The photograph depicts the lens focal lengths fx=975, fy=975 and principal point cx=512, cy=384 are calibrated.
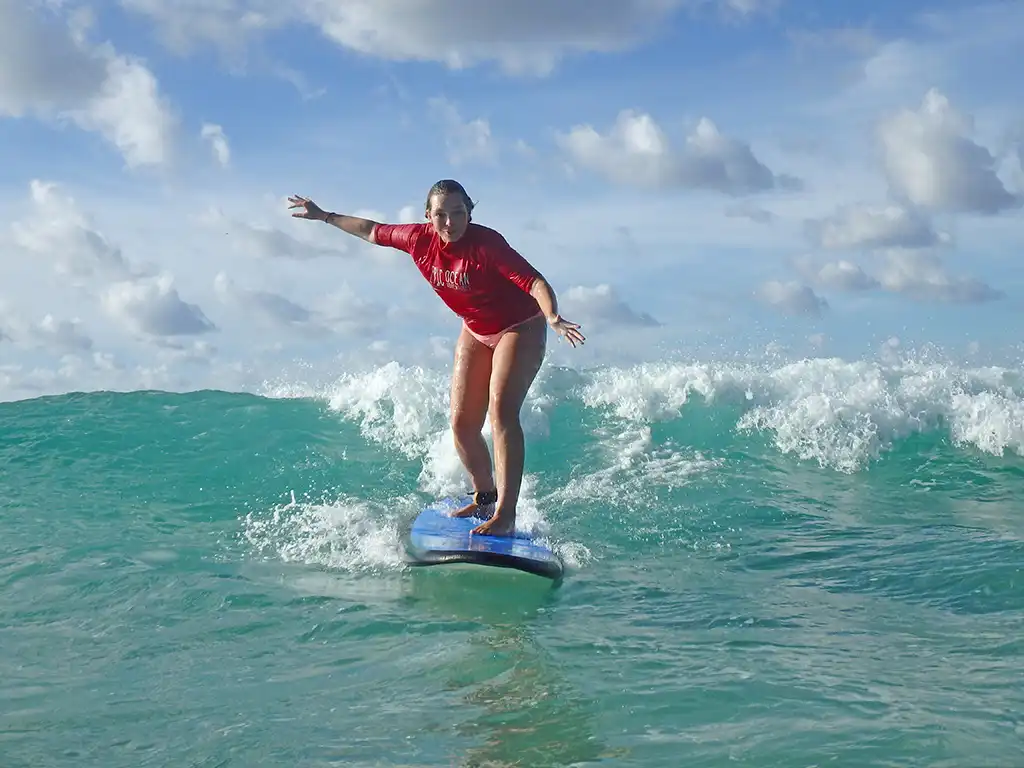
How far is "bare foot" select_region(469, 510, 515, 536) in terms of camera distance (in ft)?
21.8

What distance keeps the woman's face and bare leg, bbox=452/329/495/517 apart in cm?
88

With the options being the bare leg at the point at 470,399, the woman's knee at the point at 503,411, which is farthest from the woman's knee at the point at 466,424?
the woman's knee at the point at 503,411


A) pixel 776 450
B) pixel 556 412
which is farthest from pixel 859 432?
pixel 556 412

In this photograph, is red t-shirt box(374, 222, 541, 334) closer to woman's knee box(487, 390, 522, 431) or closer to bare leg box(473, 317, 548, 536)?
bare leg box(473, 317, 548, 536)

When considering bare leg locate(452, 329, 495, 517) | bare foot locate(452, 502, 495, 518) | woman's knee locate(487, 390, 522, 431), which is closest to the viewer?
woman's knee locate(487, 390, 522, 431)

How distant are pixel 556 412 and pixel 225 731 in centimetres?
932

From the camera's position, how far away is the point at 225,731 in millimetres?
4113

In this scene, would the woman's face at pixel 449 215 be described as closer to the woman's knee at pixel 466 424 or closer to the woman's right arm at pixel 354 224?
the woman's right arm at pixel 354 224

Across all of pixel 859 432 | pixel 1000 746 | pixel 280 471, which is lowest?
pixel 1000 746

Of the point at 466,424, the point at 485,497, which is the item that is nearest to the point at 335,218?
the point at 466,424

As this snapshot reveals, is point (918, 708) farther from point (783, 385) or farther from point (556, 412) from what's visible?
point (783, 385)

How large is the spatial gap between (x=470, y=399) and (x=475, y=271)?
1052 millimetres

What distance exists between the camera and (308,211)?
7137mm

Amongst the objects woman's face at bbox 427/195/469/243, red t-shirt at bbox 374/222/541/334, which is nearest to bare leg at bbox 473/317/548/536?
red t-shirt at bbox 374/222/541/334
